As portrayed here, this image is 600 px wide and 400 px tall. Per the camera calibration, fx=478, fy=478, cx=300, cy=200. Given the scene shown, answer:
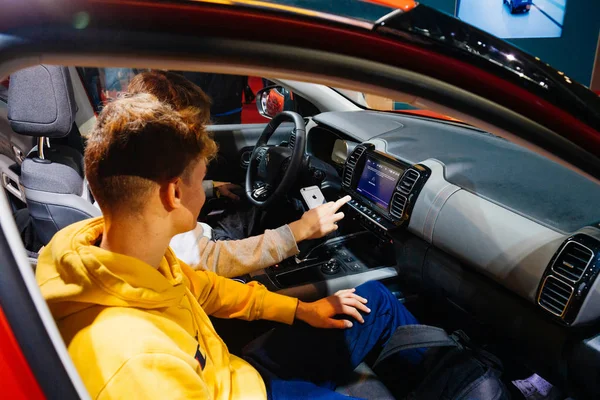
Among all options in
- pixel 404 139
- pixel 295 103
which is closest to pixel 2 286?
pixel 404 139

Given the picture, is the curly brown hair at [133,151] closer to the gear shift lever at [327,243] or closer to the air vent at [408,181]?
the air vent at [408,181]

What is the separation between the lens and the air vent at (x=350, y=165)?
2.08 metres

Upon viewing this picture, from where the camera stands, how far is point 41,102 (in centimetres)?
154

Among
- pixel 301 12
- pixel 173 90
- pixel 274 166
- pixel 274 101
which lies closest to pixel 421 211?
pixel 274 166

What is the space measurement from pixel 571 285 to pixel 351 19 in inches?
38.6

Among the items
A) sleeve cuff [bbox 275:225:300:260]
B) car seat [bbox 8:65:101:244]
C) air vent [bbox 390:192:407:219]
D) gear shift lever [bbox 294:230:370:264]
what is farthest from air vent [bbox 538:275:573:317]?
car seat [bbox 8:65:101:244]

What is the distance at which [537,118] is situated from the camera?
2.05ft

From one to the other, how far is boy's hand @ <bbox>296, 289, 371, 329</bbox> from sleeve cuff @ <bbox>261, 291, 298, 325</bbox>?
0.08ft

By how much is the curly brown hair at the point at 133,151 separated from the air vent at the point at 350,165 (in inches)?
48.9

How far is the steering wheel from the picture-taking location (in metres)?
2.01

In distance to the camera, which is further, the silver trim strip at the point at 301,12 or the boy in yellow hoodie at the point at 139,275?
the boy in yellow hoodie at the point at 139,275

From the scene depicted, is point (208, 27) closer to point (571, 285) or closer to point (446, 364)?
point (571, 285)

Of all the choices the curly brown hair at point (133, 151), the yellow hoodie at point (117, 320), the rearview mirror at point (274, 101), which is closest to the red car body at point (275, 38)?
the yellow hoodie at point (117, 320)

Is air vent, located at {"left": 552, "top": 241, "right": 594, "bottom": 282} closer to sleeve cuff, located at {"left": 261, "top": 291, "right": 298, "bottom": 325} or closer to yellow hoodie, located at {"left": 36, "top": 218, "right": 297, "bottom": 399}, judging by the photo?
sleeve cuff, located at {"left": 261, "top": 291, "right": 298, "bottom": 325}
